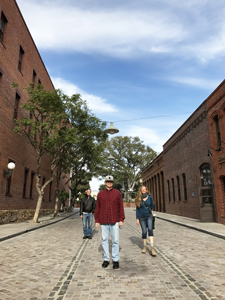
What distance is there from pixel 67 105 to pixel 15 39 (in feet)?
18.4

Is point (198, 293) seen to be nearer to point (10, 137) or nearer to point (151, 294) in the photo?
point (151, 294)

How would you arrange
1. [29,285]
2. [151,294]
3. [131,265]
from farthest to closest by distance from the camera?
[131,265], [29,285], [151,294]

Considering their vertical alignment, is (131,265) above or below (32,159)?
below

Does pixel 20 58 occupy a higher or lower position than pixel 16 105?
higher

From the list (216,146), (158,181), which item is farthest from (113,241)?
(158,181)

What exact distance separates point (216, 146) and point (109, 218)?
1204cm

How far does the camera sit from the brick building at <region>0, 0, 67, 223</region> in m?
15.2

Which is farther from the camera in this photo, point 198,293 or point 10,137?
point 10,137

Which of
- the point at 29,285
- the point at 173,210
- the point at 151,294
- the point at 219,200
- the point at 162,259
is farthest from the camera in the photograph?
the point at 173,210

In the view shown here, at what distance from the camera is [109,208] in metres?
5.53

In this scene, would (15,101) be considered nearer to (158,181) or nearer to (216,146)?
(216,146)

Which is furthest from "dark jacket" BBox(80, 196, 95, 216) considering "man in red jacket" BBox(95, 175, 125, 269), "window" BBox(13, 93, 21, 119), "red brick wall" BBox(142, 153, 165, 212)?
"red brick wall" BBox(142, 153, 165, 212)

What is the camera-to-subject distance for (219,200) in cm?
1511

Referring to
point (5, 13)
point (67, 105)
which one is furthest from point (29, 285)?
point (5, 13)
